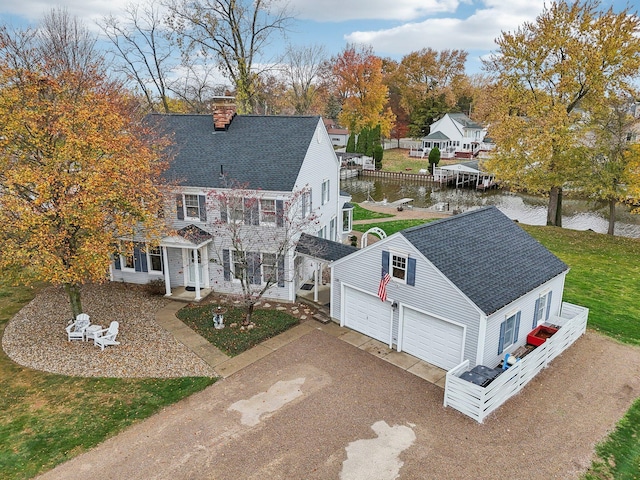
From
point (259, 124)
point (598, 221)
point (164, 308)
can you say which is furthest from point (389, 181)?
point (164, 308)

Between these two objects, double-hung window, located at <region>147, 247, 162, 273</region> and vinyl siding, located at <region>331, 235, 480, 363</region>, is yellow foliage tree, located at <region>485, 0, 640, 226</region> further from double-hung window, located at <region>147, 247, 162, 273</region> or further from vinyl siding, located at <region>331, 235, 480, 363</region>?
double-hung window, located at <region>147, 247, 162, 273</region>

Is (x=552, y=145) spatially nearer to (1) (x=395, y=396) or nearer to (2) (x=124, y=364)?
Answer: (1) (x=395, y=396)

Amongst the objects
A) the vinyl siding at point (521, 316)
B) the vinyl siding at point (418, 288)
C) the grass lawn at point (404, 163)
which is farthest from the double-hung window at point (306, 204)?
the grass lawn at point (404, 163)

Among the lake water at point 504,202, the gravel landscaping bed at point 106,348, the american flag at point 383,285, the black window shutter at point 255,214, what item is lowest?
the lake water at point 504,202

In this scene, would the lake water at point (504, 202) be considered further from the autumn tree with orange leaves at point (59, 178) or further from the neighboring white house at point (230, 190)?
the autumn tree with orange leaves at point (59, 178)

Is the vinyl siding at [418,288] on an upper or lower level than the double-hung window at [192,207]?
lower
